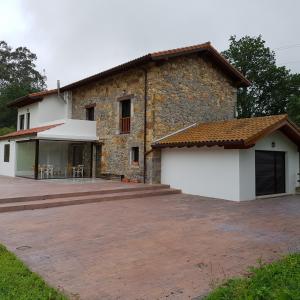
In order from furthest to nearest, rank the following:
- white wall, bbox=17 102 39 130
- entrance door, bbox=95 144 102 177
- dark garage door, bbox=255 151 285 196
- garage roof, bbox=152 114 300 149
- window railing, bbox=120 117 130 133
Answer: white wall, bbox=17 102 39 130 < entrance door, bbox=95 144 102 177 < window railing, bbox=120 117 130 133 < dark garage door, bbox=255 151 285 196 < garage roof, bbox=152 114 300 149

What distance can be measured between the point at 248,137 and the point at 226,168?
5.12 feet

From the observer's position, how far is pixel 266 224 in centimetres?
747

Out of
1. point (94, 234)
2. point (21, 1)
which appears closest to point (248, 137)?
point (94, 234)

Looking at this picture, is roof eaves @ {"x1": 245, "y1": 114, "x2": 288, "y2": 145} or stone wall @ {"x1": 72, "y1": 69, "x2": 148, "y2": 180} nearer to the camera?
roof eaves @ {"x1": 245, "y1": 114, "x2": 288, "y2": 145}

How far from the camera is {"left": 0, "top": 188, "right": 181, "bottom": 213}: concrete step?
8.96m

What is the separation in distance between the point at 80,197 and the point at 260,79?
2638cm

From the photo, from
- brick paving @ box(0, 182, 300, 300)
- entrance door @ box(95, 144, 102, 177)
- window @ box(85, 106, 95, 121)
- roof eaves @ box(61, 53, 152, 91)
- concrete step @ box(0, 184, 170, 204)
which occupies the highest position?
roof eaves @ box(61, 53, 152, 91)

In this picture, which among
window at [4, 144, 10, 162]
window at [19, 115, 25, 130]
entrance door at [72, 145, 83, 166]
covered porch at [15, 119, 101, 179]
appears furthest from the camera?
window at [19, 115, 25, 130]

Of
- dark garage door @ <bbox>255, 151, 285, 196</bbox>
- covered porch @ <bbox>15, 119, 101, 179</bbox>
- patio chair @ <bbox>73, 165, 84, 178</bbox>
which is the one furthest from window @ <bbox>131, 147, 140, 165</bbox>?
dark garage door @ <bbox>255, 151, 285, 196</bbox>

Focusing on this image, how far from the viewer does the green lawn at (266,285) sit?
129 inches

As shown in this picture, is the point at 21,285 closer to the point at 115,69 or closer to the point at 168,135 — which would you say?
the point at 168,135

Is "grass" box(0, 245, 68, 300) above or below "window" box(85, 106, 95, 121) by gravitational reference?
below

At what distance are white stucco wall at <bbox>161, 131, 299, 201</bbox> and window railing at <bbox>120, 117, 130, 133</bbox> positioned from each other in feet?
8.47

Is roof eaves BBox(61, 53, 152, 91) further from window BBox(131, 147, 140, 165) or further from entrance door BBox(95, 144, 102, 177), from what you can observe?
window BBox(131, 147, 140, 165)
